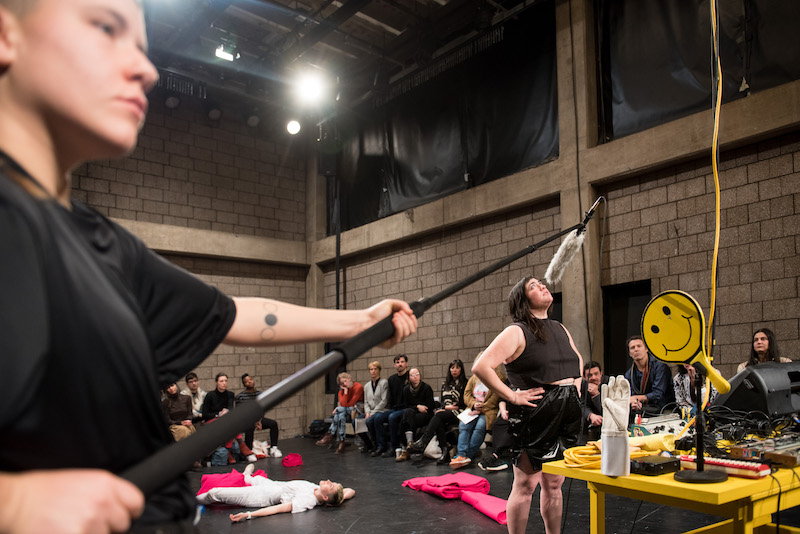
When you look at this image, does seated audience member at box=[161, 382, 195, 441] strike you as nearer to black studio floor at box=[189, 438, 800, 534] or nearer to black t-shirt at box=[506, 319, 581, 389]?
black studio floor at box=[189, 438, 800, 534]

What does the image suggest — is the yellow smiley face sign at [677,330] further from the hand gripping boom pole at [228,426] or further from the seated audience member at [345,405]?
the seated audience member at [345,405]

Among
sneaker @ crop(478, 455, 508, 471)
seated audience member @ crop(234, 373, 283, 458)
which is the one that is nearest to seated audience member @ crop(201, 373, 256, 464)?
seated audience member @ crop(234, 373, 283, 458)

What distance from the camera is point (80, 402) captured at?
0.59 m

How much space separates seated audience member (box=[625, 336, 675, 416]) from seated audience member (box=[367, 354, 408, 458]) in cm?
325

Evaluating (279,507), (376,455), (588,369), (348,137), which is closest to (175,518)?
(279,507)

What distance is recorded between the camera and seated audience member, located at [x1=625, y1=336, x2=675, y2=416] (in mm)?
5793

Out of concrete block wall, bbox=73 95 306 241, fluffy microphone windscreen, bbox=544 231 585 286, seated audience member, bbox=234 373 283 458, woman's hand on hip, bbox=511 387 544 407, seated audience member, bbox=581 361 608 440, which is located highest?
concrete block wall, bbox=73 95 306 241

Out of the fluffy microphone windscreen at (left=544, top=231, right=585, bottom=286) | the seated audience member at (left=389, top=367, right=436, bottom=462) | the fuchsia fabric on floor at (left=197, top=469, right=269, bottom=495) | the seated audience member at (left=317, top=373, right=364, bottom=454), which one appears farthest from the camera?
the seated audience member at (left=317, top=373, right=364, bottom=454)

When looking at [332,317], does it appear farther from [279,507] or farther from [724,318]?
[724,318]

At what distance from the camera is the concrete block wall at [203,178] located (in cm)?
1005

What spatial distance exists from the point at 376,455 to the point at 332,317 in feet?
24.5

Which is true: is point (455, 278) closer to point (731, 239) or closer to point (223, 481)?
point (731, 239)

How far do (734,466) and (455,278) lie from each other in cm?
696

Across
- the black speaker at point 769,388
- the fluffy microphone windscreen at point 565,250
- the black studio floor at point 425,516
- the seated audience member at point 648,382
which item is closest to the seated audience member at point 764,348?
the seated audience member at point 648,382
